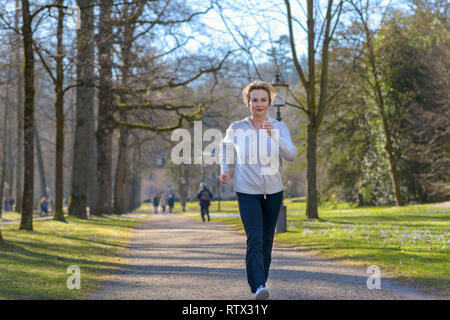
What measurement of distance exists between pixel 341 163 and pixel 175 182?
3378 centimetres

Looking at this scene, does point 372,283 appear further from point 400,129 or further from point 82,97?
point 400,129

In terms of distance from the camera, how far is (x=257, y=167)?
5941 mm

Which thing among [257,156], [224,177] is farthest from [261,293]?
[257,156]

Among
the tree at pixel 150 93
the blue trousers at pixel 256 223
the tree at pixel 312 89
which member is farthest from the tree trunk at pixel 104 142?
the blue trousers at pixel 256 223

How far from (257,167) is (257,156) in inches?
4.6

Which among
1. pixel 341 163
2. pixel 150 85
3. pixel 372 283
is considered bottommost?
pixel 372 283

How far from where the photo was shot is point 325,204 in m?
41.7

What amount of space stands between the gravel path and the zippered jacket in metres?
1.24

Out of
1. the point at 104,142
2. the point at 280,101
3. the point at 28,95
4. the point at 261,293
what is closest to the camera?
the point at 261,293

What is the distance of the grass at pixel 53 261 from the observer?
22.4 feet

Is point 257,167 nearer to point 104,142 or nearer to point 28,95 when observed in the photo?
point 28,95

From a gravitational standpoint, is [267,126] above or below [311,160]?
below

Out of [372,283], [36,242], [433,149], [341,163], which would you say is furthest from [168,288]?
[341,163]

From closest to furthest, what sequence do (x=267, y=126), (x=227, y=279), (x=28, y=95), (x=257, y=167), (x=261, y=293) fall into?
(x=261, y=293), (x=267, y=126), (x=257, y=167), (x=227, y=279), (x=28, y=95)
